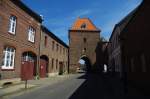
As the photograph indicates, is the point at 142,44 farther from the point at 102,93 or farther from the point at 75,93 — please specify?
the point at 75,93

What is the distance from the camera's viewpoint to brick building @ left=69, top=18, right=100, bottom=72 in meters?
49.0

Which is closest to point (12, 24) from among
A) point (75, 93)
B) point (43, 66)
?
point (75, 93)

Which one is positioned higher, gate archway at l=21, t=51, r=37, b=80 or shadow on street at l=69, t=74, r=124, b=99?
gate archway at l=21, t=51, r=37, b=80

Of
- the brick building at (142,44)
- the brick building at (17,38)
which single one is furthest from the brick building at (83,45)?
the brick building at (142,44)

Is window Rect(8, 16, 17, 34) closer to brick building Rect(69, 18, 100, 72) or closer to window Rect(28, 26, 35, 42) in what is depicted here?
window Rect(28, 26, 35, 42)

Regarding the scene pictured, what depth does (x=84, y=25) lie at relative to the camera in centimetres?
5422

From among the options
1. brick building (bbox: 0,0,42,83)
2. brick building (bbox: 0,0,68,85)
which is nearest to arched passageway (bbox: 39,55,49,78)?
brick building (bbox: 0,0,68,85)

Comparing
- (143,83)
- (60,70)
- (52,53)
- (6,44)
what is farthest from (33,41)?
(60,70)

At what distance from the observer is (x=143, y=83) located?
12625mm

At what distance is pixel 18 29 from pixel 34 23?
4416mm

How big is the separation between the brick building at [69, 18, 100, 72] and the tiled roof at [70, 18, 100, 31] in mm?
56

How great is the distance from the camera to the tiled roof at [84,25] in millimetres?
53006

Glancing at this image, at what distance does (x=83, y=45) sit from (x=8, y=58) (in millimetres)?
34125

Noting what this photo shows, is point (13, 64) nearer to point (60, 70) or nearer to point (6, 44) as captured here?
point (6, 44)
